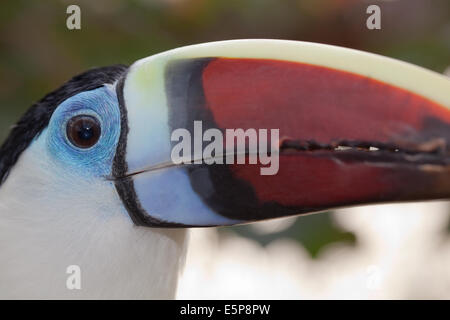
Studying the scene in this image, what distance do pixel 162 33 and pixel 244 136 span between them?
226cm

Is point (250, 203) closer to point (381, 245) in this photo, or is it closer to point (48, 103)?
point (48, 103)

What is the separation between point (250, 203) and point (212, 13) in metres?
2.30

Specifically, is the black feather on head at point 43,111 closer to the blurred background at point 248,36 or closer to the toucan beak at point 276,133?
the toucan beak at point 276,133

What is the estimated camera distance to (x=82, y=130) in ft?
6.10

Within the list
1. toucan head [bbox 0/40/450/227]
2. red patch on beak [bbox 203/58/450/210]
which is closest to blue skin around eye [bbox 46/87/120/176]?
toucan head [bbox 0/40/450/227]

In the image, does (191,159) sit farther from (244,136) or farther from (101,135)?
(101,135)

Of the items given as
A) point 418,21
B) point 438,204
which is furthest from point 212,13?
point 438,204

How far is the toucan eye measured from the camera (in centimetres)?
185

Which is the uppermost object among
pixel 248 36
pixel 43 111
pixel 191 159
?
pixel 248 36

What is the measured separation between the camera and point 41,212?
6.11 ft

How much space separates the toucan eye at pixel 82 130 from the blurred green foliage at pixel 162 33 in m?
1.80

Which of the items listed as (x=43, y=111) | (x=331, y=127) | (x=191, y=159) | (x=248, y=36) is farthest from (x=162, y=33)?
(x=331, y=127)

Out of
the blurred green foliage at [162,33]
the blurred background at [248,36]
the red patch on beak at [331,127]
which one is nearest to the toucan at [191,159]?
the red patch on beak at [331,127]

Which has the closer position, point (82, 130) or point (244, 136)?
point (244, 136)
